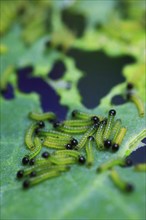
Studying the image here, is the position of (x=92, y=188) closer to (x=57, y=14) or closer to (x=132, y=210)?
(x=132, y=210)

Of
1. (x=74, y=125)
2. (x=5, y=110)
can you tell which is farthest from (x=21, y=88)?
(x=74, y=125)

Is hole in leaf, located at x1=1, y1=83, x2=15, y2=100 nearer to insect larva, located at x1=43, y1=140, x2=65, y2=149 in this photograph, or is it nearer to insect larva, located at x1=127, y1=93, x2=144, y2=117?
insect larva, located at x1=43, y1=140, x2=65, y2=149

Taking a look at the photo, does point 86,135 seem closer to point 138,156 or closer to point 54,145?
point 54,145

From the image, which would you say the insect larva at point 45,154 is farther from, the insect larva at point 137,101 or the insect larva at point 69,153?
the insect larva at point 137,101

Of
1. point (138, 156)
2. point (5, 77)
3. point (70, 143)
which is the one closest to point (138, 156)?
point (138, 156)

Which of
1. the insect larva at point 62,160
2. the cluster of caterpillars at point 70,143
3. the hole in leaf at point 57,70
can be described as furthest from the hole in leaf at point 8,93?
the insect larva at point 62,160

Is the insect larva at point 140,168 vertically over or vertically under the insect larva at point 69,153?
under
